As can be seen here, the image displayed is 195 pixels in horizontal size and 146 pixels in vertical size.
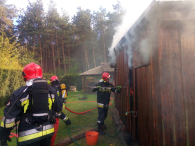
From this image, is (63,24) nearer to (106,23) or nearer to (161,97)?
(106,23)

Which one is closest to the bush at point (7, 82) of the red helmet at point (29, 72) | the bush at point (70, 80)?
the red helmet at point (29, 72)

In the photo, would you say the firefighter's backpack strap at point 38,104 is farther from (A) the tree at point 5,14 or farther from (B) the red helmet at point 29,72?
(A) the tree at point 5,14

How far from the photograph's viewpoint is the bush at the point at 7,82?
31.4 ft

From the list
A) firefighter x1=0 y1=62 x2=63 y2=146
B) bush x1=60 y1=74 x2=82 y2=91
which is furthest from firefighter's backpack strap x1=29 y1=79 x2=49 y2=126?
bush x1=60 y1=74 x2=82 y2=91

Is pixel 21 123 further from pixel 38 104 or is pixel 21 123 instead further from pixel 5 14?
pixel 5 14

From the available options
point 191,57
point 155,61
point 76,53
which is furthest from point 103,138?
point 76,53

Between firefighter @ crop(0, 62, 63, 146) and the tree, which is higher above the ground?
the tree

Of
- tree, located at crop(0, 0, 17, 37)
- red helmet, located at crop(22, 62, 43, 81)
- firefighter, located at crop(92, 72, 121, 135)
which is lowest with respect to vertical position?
firefighter, located at crop(92, 72, 121, 135)

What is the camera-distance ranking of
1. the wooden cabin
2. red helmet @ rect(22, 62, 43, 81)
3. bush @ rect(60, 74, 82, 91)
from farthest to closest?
bush @ rect(60, 74, 82, 91)
red helmet @ rect(22, 62, 43, 81)
the wooden cabin

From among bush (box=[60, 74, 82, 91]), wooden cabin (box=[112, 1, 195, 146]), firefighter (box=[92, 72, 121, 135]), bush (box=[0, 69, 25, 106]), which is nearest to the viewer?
wooden cabin (box=[112, 1, 195, 146])

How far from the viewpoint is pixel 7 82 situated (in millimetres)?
9984

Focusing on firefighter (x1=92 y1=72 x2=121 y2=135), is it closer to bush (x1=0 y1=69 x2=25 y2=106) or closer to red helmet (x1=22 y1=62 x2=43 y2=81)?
red helmet (x1=22 y1=62 x2=43 y2=81)

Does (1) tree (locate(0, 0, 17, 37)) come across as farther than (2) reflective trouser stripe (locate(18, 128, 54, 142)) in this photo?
Yes

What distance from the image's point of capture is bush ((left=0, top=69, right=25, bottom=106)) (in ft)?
31.4
